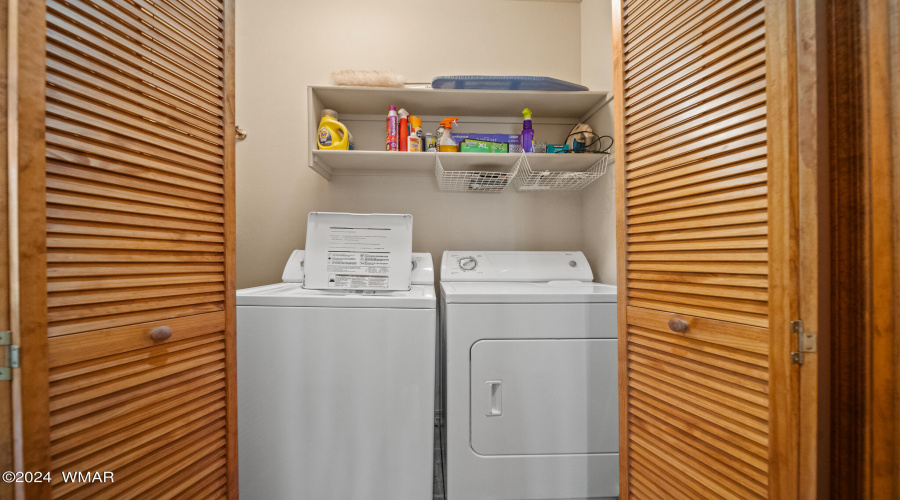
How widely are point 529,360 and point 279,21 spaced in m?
2.37

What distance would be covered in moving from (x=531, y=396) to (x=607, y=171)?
4.00ft

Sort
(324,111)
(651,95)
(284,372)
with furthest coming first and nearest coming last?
1. (324,111)
2. (284,372)
3. (651,95)

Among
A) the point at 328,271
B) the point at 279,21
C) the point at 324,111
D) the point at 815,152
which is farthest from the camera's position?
the point at 279,21

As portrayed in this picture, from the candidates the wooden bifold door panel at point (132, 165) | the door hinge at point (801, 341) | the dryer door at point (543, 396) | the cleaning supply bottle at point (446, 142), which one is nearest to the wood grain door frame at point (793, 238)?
the door hinge at point (801, 341)

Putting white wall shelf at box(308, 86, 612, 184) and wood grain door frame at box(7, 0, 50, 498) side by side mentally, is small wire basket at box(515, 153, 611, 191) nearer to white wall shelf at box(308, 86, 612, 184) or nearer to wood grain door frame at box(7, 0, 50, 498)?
white wall shelf at box(308, 86, 612, 184)

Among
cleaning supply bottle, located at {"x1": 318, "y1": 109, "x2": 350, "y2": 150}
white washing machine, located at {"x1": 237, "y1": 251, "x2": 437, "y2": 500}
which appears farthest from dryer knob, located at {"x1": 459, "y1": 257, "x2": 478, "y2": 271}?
cleaning supply bottle, located at {"x1": 318, "y1": 109, "x2": 350, "y2": 150}

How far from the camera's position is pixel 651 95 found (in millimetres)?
965

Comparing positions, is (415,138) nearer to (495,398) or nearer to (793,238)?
(495,398)

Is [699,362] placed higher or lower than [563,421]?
higher

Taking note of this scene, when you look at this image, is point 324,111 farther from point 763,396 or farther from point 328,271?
point 763,396

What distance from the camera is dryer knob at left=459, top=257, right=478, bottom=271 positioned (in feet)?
6.06

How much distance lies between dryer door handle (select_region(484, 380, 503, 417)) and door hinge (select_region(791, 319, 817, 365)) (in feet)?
2.77

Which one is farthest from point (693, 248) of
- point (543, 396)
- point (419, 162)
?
point (419, 162)

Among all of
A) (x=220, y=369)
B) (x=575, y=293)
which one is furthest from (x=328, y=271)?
(x=575, y=293)
